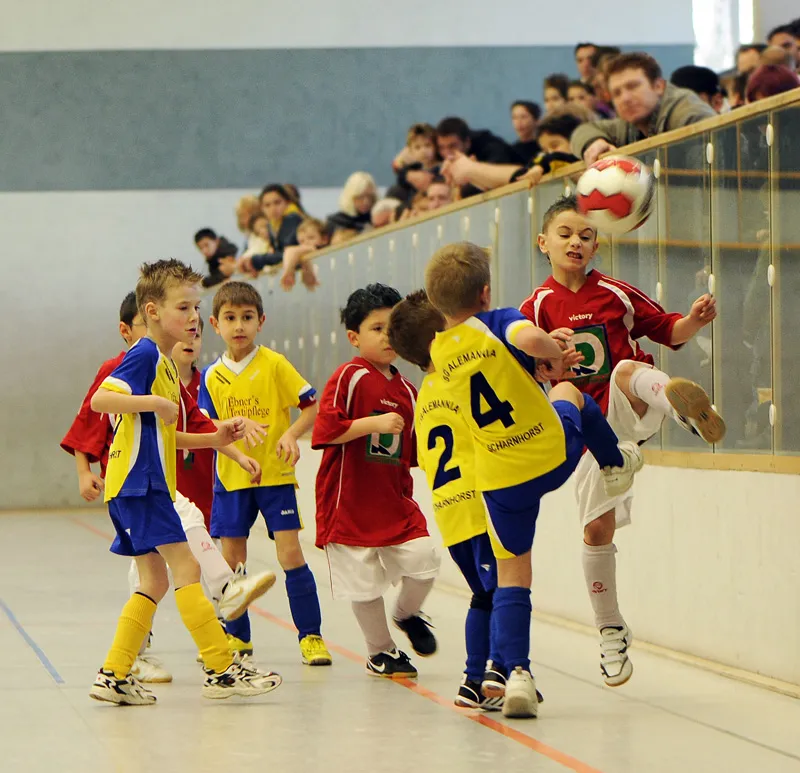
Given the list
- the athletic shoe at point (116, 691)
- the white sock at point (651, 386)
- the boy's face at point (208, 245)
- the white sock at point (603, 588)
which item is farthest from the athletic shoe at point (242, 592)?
the boy's face at point (208, 245)

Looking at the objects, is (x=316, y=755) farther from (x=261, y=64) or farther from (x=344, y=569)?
(x=261, y=64)

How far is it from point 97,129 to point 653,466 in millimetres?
12685

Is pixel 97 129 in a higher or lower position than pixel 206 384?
higher

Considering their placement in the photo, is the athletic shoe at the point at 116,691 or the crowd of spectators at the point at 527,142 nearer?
the athletic shoe at the point at 116,691

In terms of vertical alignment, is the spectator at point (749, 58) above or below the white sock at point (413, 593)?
above

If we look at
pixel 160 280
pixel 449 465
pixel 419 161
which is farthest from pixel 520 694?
pixel 419 161

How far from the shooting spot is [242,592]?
16.9 feet

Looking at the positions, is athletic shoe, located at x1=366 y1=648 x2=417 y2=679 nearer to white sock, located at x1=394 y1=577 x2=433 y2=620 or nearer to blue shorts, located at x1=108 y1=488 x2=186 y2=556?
white sock, located at x1=394 y1=577 x2=433 y2=620

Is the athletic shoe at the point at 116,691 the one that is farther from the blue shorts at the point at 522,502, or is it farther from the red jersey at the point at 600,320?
the red jersey at the point at 600,320

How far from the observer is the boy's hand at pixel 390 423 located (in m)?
5.39

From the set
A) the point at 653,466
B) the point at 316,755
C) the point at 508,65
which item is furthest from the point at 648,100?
the point at 508,65

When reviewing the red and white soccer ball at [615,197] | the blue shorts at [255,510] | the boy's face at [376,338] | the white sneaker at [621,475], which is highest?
the red and white soccer ball at [615,197]

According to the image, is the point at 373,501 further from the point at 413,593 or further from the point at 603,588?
the point at 603,588

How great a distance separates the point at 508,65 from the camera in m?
17.4
